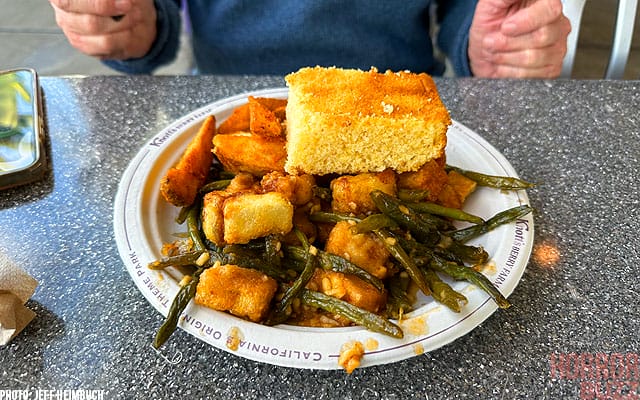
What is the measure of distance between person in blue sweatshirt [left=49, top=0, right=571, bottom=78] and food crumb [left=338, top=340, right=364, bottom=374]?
1.12 m

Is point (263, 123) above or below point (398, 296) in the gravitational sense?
above

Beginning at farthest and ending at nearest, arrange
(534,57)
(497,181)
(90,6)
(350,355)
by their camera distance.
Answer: (534,57) < (90,6) < (497,181) < (350,355)

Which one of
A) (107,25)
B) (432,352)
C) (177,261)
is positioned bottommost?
(432,352)

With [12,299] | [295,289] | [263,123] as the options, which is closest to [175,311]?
[295,289]

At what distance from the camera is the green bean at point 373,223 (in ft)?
3.22

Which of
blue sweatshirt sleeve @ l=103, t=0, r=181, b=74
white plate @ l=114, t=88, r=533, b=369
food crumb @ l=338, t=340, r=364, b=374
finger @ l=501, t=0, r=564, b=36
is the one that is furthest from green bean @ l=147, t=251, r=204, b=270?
finger @ l=501, t=0, r=564, b=36

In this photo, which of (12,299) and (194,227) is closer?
(12,299)

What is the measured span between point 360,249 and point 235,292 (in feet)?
0.76

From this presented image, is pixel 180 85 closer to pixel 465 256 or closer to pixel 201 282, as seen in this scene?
pixel 201 282

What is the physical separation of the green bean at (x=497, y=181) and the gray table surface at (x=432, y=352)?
16 centimetres

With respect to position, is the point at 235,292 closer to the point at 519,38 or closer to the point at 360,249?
the point at 360,249

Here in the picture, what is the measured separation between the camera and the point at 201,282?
2.97 feet

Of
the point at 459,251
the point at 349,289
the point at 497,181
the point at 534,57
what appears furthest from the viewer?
the point at 534,57

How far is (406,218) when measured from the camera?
39.8 inches
